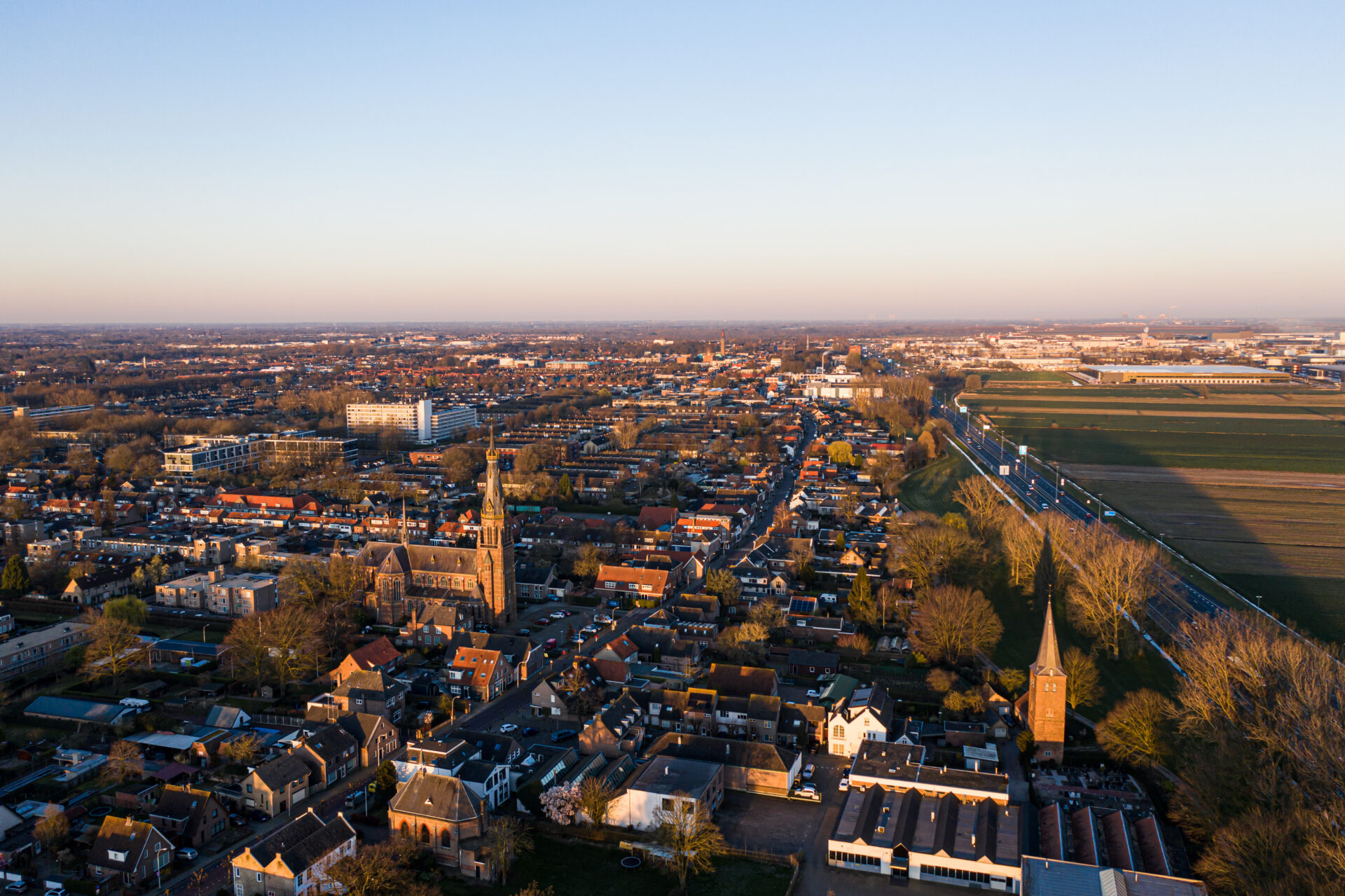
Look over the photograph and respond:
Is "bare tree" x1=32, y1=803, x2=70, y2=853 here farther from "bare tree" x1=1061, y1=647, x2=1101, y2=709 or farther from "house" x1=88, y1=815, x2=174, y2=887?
"bare tree" x1=1061, y1=647, x2=1101, y2=709

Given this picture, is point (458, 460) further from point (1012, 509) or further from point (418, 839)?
point (418, 839)

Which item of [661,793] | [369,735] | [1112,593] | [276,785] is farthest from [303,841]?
[1112,593]

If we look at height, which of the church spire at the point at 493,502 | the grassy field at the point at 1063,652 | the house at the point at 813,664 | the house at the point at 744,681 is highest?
the church spire at the point at 493,502

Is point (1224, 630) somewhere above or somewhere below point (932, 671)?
above

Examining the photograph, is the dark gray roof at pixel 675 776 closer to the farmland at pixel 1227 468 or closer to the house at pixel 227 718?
the house at pixel 227 718

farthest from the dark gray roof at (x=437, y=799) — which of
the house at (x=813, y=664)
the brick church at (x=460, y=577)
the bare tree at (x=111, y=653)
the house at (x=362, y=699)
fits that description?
the bare tree at (x=111, y=653)

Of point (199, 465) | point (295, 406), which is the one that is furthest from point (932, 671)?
point (295, 406)
